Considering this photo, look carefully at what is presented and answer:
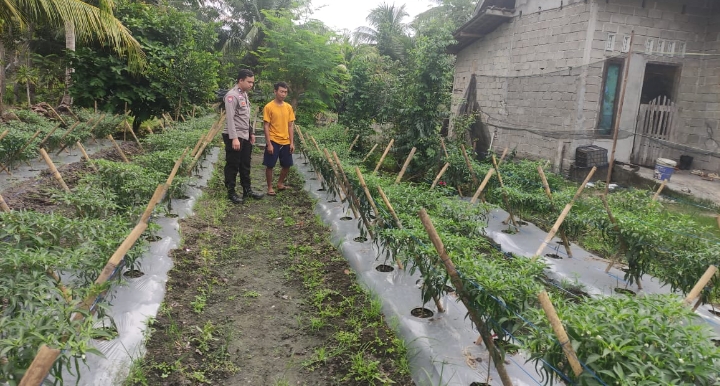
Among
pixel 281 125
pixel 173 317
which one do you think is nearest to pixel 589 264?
pixel 173 317

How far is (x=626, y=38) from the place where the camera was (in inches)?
344

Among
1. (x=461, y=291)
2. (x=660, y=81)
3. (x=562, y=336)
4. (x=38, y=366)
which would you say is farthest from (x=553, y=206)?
(x=660, y=81)

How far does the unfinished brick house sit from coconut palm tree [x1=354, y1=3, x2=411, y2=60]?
16.0 metres

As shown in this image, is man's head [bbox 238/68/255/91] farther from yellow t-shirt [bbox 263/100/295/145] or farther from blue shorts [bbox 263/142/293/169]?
blue shorts [bbox 263/142/293/169]

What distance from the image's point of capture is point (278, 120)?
22.9ft

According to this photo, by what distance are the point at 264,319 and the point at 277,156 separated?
383 centimetres

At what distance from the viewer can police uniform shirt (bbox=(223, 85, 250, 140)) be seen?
20.0 feet

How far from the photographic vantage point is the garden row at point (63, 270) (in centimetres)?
176

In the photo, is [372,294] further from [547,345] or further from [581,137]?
[581,137]

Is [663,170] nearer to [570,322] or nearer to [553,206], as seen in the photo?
[553,206]

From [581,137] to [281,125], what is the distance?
5794 mm

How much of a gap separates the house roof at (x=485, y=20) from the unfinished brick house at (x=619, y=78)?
56 centimetres

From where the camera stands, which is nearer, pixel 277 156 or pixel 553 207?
pixel 553 207

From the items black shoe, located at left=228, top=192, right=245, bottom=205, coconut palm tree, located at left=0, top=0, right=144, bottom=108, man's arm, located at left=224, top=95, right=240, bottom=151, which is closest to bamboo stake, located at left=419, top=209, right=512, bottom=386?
man's arm, located at left=224, top=95, right=240, bottom=151
